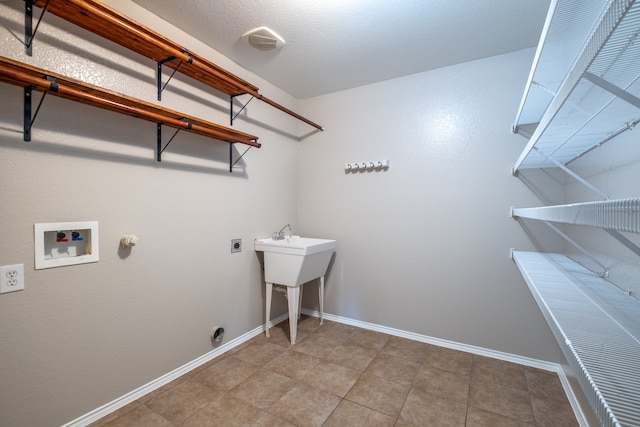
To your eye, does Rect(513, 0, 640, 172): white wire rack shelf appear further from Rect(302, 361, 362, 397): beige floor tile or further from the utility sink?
Rect(302, 361, 362, 397): beige floor tile

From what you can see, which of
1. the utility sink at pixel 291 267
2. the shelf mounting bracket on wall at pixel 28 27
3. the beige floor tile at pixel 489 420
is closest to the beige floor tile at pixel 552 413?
the beige floor tile at pixel 489 420

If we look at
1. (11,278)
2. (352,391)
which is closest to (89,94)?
(11,278)

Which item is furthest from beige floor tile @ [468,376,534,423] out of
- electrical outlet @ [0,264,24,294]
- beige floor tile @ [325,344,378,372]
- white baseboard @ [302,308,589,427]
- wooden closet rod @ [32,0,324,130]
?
wooden closet rod @ [32,0,324,130]

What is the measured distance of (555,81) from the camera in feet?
5.12

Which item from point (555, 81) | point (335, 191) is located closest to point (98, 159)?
point (335, 191)

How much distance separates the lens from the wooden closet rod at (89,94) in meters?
1.14

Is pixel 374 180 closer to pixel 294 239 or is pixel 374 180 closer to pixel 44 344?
pixel 294 239

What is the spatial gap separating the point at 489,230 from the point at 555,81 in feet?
3.87

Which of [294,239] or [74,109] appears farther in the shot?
[294,239]

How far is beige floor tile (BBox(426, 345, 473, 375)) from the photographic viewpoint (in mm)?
2176

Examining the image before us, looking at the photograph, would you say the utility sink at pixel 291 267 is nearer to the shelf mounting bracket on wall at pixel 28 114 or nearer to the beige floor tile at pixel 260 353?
the beige floor tile at pixel 260 353

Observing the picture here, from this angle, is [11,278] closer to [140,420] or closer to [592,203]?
[140,420]

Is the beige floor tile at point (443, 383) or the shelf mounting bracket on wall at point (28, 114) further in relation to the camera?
the beige floor tile at point (443, 383)

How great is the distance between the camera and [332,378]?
2031 mm
